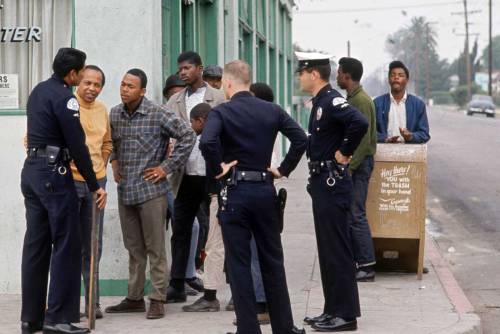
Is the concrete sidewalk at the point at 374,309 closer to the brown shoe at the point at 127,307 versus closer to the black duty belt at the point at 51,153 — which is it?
the brown shoe at the point at 127,307

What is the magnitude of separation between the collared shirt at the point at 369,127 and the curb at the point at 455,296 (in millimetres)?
1398

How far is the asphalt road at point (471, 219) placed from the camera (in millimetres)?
10645

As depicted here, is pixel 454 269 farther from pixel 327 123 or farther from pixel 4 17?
pixel 4 17

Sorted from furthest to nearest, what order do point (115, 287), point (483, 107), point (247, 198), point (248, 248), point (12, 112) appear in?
point (483, 107)
point (12, 112)
point (115, 287)
point (248, 248)
point (247, 198)

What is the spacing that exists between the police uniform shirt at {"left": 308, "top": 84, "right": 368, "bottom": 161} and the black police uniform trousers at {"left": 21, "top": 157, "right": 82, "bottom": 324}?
6.03 ft

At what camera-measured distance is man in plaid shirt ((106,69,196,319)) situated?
858cm

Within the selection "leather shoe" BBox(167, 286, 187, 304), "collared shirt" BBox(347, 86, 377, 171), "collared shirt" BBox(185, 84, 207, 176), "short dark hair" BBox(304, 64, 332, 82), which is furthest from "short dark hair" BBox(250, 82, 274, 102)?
"leather shoe" BBox(167, 286, 187, 304)

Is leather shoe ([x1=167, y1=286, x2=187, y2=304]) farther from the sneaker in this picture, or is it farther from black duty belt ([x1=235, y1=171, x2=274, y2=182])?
black duty belt ([x1=235, y1=171, x2=274, y2=182])

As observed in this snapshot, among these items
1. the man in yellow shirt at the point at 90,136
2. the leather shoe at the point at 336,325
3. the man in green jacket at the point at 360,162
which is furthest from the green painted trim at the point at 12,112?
the leather shoe at the point at 336,325

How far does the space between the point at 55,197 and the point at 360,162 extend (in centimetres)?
327

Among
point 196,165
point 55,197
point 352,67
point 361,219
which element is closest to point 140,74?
point 196,165

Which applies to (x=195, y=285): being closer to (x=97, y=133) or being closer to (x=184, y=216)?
(x=184, y=216)

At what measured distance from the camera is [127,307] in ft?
29.2

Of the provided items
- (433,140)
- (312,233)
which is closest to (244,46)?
(312,233)
